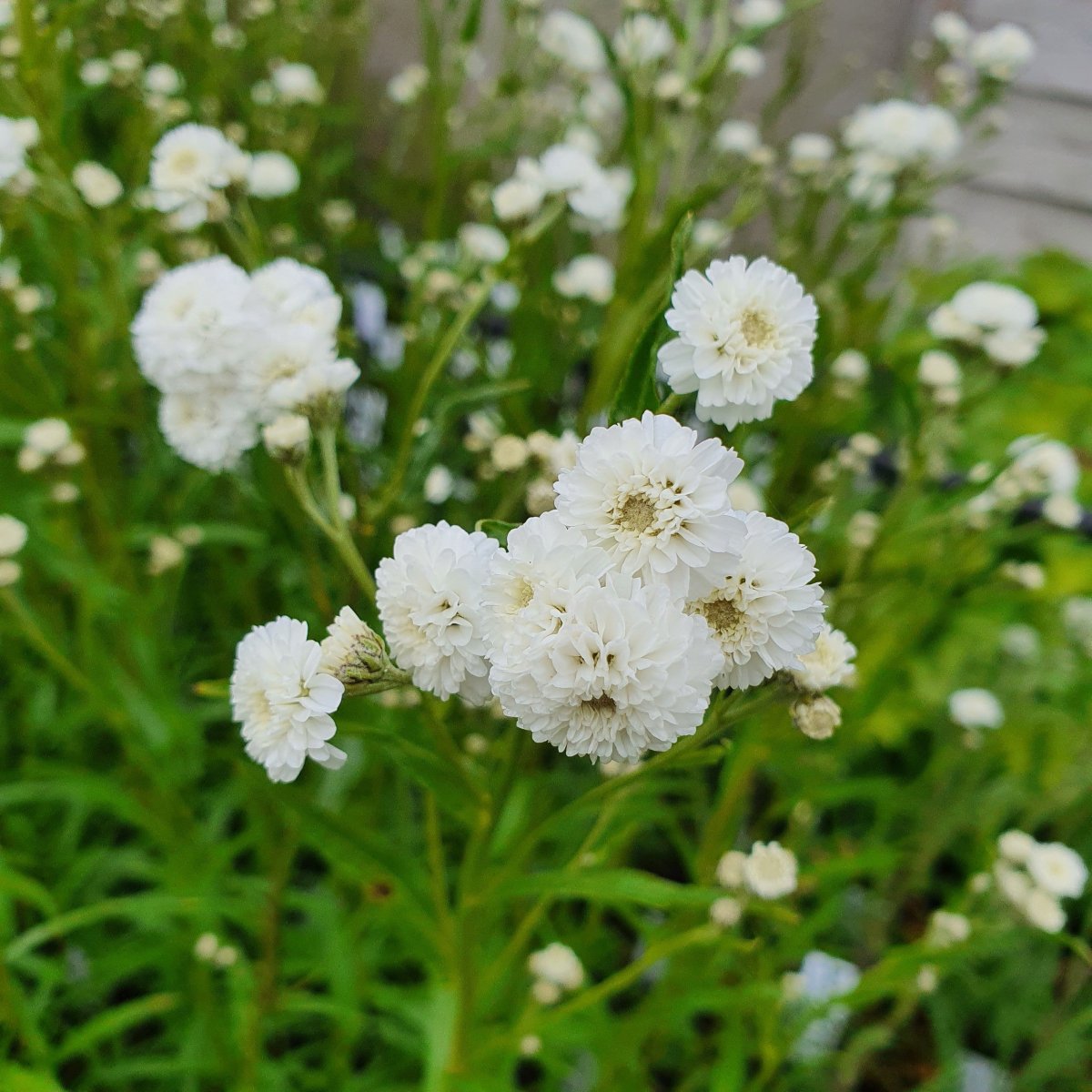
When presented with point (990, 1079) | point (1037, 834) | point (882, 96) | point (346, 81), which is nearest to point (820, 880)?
point (990, 1079)

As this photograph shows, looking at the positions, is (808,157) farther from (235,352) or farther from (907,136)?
(235,352)

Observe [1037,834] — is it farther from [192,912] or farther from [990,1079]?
[192,912]

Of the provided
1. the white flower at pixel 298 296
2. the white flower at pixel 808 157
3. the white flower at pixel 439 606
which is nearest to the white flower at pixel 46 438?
the white flower at pixel 298 296

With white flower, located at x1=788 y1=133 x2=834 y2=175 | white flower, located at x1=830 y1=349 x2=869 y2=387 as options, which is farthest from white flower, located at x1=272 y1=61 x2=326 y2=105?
white flower, located at x1=830 y1=349 x2=869 y2=387

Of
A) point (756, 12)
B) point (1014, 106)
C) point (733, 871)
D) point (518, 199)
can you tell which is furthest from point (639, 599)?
point (1014, 106)

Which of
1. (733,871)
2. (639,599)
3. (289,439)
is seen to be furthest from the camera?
(733,871)

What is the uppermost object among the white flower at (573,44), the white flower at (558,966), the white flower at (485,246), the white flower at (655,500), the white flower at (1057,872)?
the white flower at (655,500)

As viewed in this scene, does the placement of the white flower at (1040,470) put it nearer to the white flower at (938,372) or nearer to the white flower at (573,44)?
the white flower at (938,372)
